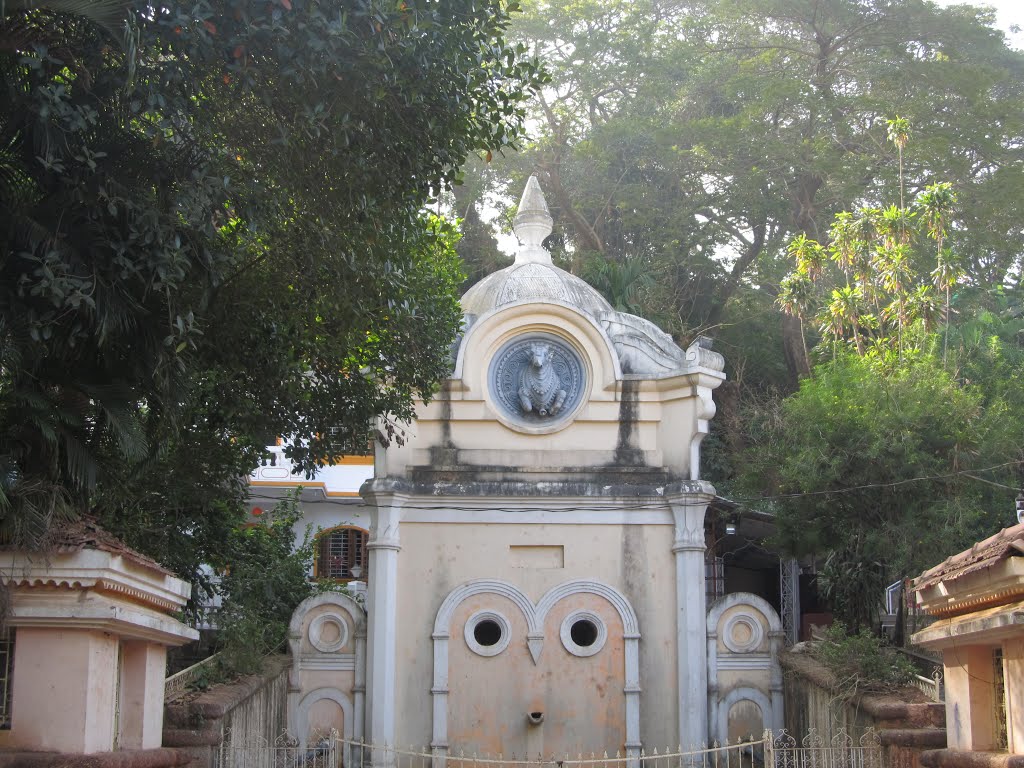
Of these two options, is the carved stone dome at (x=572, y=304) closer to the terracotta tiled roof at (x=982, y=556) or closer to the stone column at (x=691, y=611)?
the stone column at (x=691, y=611)

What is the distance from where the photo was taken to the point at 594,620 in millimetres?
17625

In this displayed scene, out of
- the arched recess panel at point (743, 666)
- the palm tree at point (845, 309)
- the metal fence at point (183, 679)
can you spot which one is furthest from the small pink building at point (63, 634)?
the palm tree at point (845, 309)

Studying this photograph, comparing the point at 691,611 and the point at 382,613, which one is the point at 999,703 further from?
the point at 382,613

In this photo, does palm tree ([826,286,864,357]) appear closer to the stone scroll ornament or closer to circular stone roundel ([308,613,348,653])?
the stone scroll ornament

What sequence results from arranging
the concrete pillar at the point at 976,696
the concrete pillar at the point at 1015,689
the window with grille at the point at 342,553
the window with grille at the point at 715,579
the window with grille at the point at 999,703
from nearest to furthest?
the concrete pillar at the point at 1015,689
the window with grille at the point at 999,703
the concrete pillar at the point at 976,696
the window with grille at the point at 715,579
the window with grille at the point at 342,553

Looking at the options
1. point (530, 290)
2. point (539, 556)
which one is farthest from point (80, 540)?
point (530, 290)

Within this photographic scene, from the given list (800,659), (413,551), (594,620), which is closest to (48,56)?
(413,551)

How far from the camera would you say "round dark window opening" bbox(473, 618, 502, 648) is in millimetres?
17625

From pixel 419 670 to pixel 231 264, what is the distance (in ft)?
25.4

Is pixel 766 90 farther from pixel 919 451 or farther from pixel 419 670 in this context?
pixel 419 670

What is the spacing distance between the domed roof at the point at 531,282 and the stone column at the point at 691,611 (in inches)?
120

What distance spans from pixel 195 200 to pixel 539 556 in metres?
9.06

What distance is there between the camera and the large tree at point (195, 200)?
9836mm

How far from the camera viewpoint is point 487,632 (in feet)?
58.2
